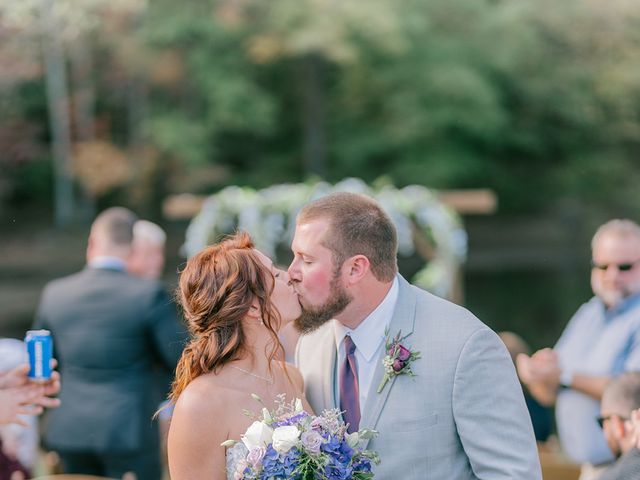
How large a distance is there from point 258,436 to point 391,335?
55 centimetres

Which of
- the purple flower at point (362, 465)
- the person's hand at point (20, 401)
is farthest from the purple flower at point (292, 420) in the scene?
the person's hand at point (20, 401)

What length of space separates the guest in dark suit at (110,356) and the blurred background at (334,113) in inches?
759

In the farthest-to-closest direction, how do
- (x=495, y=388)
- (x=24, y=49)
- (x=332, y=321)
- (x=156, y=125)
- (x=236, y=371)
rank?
(x=156, y=125) < (x=24, y=49) < (x=332, y=321) < (x=236, y=371) < (x=495, y=388)

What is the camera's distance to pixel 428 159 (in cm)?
2680

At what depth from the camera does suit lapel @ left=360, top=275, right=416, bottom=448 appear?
263 cm

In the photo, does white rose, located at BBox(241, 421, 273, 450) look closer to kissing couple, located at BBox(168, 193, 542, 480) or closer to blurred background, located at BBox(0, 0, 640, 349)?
kissing couple, located at BBox(168, 193, 542, 480)

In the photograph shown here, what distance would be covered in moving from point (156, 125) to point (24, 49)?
36.2 feet

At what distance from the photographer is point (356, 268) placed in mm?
2775

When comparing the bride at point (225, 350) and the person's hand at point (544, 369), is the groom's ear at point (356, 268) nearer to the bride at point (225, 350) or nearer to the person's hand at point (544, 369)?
the bride at point (225, 350)

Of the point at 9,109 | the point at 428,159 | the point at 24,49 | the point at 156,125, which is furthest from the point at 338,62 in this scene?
the point at 24,49

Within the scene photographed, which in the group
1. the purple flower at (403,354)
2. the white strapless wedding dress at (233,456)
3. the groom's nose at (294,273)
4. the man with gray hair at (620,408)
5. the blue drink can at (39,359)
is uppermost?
the groom's nose at (294,273)

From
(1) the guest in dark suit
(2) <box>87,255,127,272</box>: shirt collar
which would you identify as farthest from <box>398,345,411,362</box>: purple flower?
(2) <box>87,255,127,272</box>: shirt collar

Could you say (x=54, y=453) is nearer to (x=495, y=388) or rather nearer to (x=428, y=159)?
(x=495, y=388)

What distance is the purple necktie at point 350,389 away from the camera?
2.77 m
